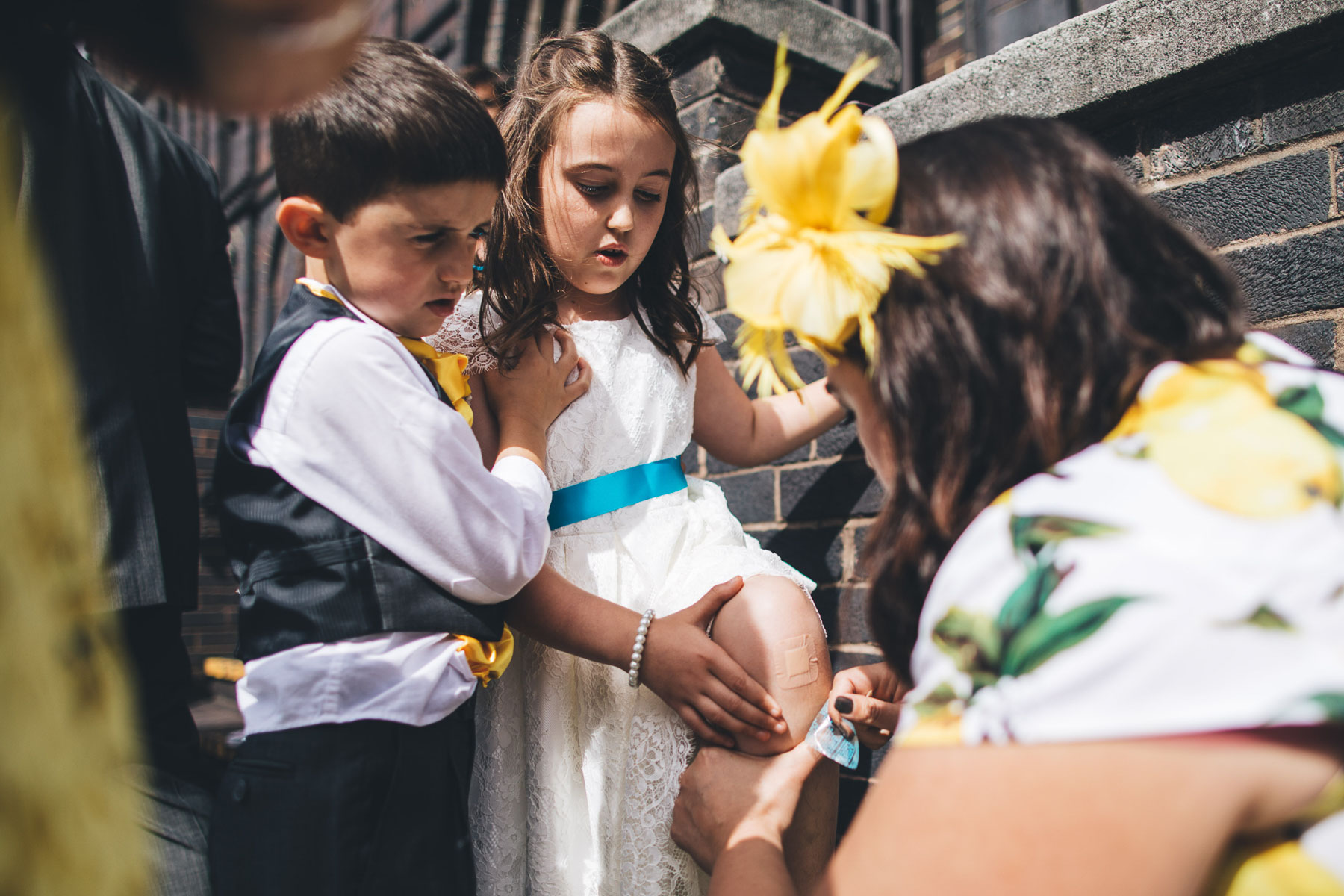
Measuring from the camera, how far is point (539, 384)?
1617 millimetres

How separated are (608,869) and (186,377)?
1205mm

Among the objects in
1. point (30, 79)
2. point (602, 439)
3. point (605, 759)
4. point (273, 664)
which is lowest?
point (605, 759)

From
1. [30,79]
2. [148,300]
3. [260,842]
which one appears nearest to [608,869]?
[260,842]

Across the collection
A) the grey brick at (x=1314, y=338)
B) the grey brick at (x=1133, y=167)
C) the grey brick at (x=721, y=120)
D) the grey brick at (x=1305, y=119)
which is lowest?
the grey brick at (x=1314, y=338)

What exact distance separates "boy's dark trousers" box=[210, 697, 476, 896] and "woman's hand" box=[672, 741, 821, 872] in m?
0.35

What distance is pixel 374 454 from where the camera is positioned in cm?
124

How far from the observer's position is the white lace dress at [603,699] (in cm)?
144

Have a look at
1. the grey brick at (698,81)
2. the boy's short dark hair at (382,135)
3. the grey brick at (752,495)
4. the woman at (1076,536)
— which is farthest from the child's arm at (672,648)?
the grey brick at (698,81)

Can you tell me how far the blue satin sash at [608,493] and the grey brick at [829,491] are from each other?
2.03 ft

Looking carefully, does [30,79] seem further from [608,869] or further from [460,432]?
[608,869]

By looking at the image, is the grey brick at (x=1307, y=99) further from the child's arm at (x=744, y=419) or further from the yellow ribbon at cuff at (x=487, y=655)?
the yellow ribbon at cuff at (x=487, y=655)

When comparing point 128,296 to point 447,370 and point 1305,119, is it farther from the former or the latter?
point 1305,119

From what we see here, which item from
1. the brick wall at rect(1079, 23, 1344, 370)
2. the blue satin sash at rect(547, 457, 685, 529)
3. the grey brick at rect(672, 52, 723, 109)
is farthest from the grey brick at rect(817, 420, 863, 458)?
the grey brick at rect(672, 52, 723, 109)

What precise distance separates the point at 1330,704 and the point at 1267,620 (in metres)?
0.07
